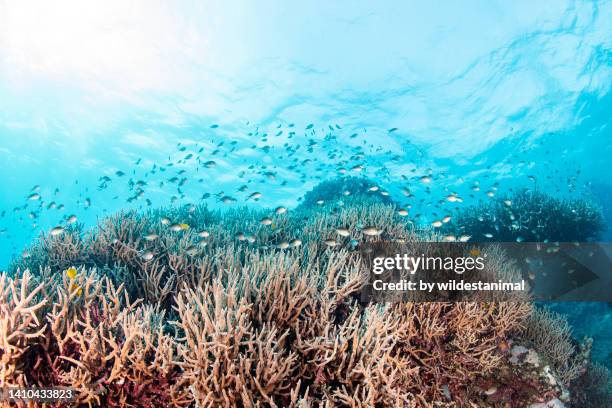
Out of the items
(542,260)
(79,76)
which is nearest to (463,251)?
(542,260)

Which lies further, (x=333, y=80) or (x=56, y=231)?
(x=333, y=80)

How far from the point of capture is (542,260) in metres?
11.6

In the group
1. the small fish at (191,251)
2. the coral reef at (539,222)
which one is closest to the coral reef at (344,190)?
the coral reef at (539,222)

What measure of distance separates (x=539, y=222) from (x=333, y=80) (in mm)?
19810

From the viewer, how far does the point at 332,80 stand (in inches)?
1076

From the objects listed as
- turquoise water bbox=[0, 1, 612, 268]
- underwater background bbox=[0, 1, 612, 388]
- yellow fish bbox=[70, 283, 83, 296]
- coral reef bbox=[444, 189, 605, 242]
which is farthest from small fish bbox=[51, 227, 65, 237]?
coral reef bbox=[444, 189, 605, 242]

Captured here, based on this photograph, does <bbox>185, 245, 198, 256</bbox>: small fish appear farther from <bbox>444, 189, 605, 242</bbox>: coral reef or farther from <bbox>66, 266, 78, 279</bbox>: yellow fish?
<bbox>444, 189, 605, 242</bbox>: coral reef

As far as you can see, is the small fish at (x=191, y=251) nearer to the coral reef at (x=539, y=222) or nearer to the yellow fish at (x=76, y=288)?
the yellow fish at (x=76, y=288)

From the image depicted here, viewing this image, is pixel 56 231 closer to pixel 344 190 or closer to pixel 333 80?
pixel 344 190

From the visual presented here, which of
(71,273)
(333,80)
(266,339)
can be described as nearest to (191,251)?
(71,273)

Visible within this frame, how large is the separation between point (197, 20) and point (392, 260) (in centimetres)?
2676

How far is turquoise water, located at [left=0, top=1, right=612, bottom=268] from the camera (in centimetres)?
2400

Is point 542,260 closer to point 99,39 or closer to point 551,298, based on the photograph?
point 551,298

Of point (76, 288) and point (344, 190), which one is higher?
point (344, 190)
